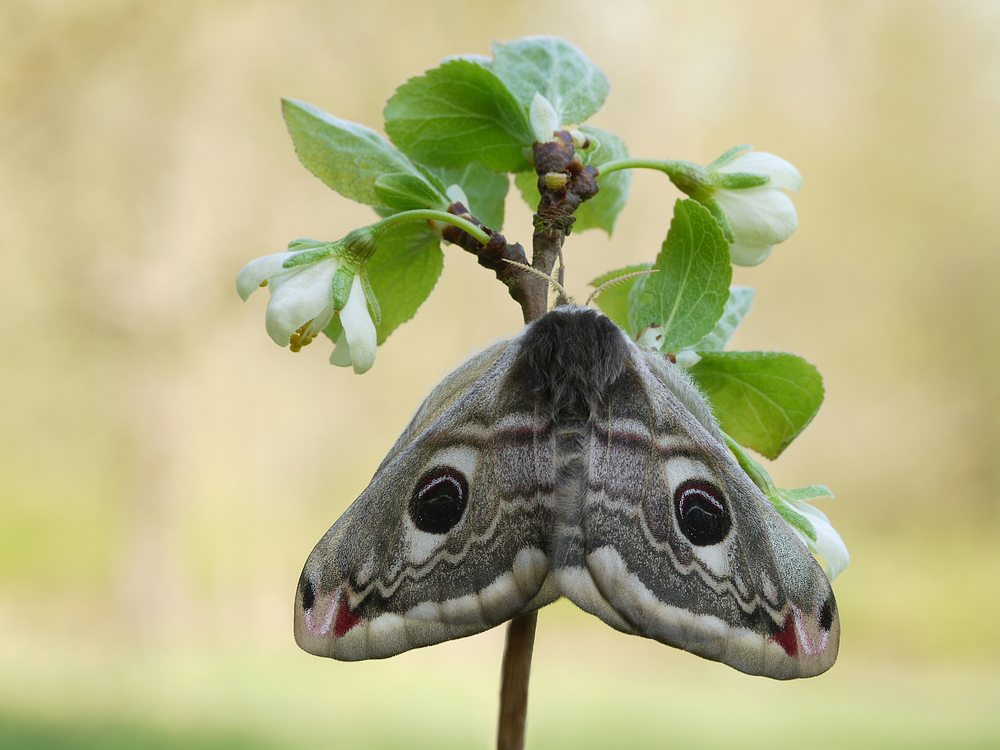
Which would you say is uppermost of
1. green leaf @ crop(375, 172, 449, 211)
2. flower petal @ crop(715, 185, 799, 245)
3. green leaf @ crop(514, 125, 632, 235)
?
green leaf @ crop(514, 125, 632, 235)

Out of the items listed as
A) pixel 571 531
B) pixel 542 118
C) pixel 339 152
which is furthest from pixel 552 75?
pixel 571 531

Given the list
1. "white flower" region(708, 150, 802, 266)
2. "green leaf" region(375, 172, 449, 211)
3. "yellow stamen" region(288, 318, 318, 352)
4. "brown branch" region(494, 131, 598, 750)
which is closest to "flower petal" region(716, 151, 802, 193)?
"white flower" region(708, 150, 802, 266)

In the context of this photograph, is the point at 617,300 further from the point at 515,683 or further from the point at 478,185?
the point at 515,683

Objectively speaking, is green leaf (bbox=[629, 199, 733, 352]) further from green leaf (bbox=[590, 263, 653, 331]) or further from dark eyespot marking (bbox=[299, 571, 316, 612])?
dark eyespot marking (bbox=[299, 571, 316, 612])

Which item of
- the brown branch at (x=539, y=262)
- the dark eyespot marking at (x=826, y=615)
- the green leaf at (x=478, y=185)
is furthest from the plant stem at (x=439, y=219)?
the dark eyespot marking at (x=826, y=615)

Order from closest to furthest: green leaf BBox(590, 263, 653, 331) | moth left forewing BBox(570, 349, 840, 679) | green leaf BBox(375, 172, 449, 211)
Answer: moth left forewing BBox(570, 349, 840, 679)
green leaf BBox(375, 172, 449, 211)
green leaf BBox(590, 263, 653, 331)
